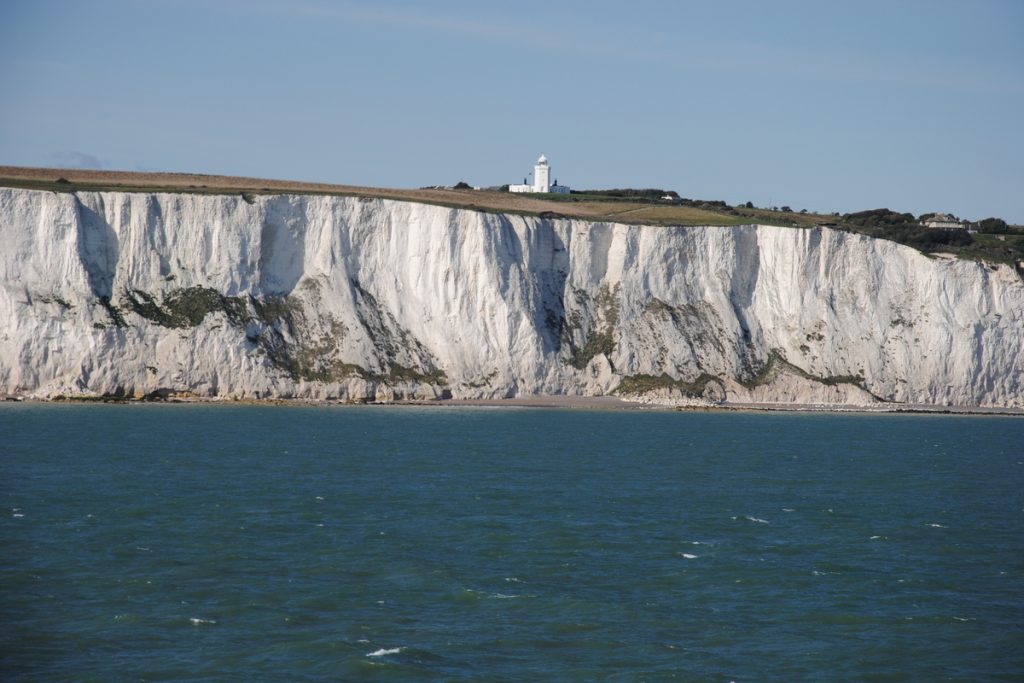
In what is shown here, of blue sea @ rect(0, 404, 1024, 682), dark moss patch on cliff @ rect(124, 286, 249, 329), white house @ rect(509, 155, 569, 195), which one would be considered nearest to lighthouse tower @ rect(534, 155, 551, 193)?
white house @ rect(509, 155, 569, 195)

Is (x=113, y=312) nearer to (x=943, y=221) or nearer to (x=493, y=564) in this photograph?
(x=493, y=564)

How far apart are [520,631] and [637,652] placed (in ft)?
6.45

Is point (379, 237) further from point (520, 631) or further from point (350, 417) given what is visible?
point (520, 631)

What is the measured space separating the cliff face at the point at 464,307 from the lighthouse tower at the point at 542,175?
114 feet

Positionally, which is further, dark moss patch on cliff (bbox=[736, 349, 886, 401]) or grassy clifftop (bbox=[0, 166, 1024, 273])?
dark moss patch on cliff (bbox=[736, 349, 886, 401])

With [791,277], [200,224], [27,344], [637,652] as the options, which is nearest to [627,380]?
[791,277]

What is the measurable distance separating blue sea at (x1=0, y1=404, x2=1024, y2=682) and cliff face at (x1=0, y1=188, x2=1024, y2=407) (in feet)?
65.8

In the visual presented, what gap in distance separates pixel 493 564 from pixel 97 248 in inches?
1936

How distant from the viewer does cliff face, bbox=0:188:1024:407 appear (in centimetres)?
6512

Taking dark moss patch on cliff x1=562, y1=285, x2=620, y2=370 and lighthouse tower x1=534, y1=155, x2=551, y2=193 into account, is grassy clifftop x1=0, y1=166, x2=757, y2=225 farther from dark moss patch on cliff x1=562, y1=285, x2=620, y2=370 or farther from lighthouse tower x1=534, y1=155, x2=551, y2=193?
lighthouse tower x1=534, y1=155, x2=551, y2=193

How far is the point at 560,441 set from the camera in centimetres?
5038

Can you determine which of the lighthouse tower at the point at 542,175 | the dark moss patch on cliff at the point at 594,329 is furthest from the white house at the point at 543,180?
the dark moss patch on cliff at the point at 594,329

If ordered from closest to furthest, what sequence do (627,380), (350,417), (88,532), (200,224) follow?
(88,532) → (350,417) → (200,224) → (627,380)

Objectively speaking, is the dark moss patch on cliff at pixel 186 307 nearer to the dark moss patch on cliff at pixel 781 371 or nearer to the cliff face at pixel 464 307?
the cliff face at pixel 464 307
